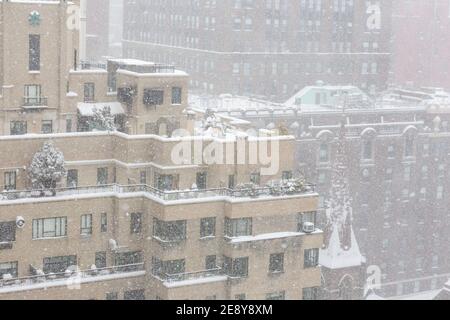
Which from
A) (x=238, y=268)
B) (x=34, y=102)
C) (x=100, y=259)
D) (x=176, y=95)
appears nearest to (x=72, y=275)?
(x=100, y=259)

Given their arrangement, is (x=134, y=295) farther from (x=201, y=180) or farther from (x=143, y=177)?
(x=201, y=180)

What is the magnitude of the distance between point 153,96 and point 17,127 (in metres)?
8.07

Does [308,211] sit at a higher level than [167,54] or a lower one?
lower

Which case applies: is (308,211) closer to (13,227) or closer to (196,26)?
(13,227)

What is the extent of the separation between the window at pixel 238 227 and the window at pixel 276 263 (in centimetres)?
199

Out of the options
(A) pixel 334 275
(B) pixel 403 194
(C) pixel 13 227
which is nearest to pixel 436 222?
(B) pixel 403 194

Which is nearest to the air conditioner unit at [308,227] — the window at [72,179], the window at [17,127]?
the window at [72,179]

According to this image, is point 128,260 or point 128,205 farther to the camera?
point 128,260

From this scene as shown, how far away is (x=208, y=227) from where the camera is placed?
1743 inches

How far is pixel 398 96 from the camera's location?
348ft

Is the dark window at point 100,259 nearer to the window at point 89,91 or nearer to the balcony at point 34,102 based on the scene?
the balcony at point 34,102

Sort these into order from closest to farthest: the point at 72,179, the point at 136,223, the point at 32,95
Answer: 1. the point at 136,223
2. the point at 72,179
3. the point at 32,95

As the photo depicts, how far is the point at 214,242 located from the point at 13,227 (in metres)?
10.8
